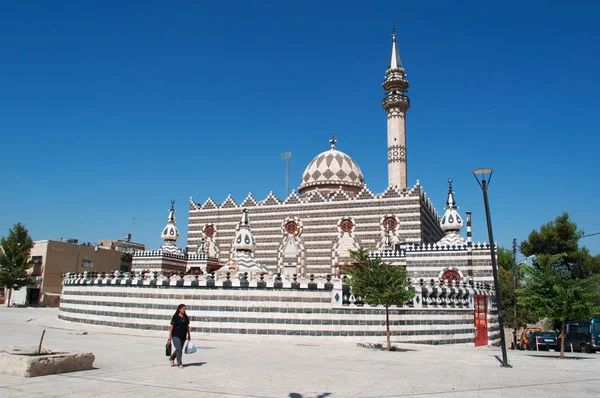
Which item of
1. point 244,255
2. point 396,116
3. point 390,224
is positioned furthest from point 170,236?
point 396,116

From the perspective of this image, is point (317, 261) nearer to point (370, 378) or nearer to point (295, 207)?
point (295, 207)

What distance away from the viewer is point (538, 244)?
4397cm

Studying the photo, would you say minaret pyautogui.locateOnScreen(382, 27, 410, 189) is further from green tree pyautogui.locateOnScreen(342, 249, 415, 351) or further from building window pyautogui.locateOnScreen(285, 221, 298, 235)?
green tree pyautogui.locateOnScreen(342, 249, 415, 351)

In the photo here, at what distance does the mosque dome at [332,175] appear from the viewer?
139ft

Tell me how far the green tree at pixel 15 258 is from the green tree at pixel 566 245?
4549 centimetres

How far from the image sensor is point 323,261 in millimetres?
37812

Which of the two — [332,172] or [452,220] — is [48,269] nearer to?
[332,172]

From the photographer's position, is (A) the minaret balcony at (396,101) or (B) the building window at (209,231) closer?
(A) the minaret balcony at (396,101)

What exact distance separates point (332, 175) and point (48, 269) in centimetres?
2820

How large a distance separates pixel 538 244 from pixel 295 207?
22.9 metres

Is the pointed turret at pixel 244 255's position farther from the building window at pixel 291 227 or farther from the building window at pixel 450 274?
the building window at pixel 450 274

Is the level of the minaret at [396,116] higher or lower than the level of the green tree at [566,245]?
higher

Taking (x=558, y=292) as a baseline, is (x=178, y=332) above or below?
below

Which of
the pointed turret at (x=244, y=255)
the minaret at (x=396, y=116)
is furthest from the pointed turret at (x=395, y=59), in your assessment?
the pointed turret at (x=244, y=255)
